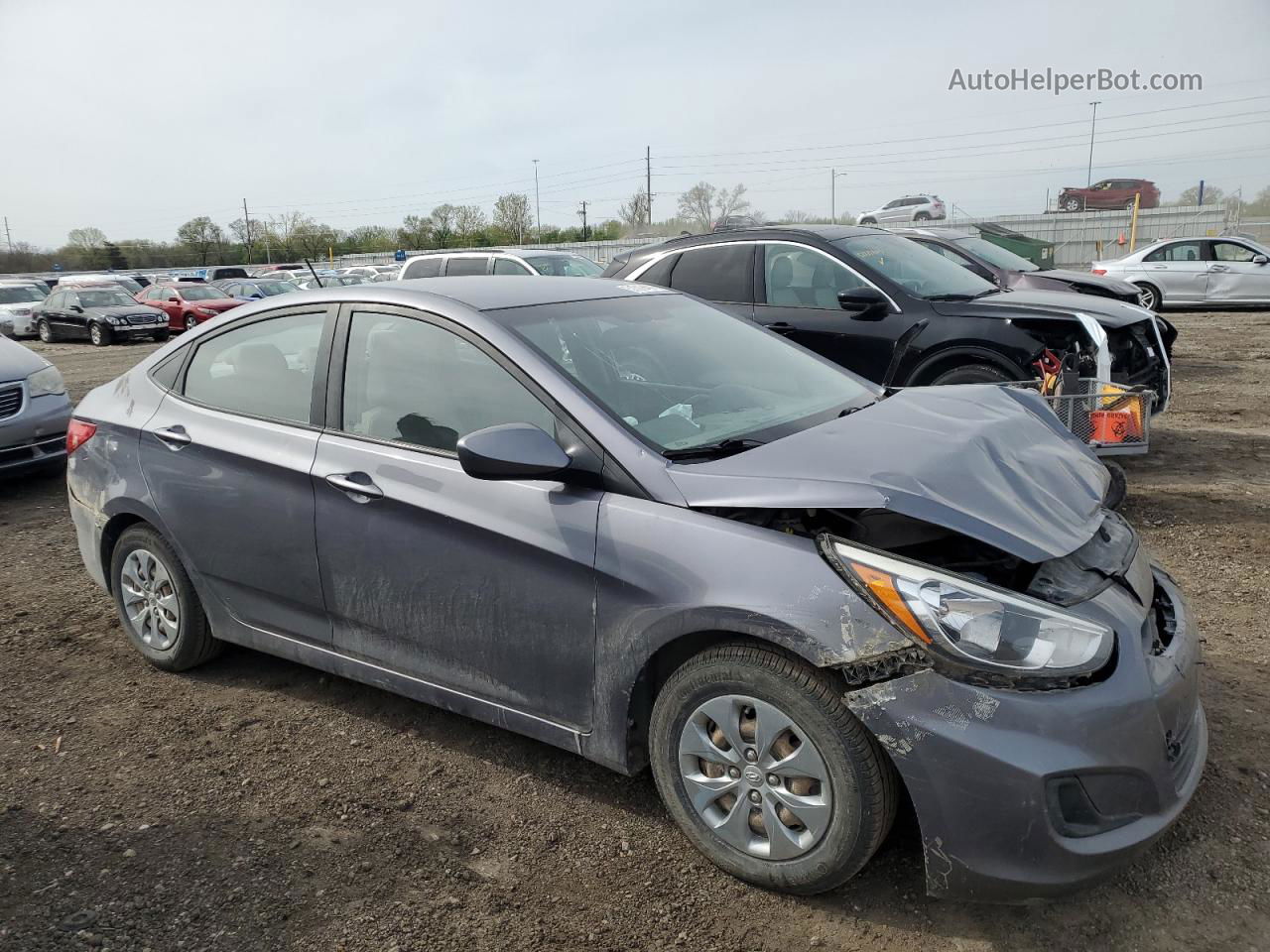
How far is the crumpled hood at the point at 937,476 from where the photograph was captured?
8.07ft

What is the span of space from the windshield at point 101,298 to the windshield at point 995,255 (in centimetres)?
2089

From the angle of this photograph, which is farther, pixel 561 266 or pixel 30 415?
pixel 561 266

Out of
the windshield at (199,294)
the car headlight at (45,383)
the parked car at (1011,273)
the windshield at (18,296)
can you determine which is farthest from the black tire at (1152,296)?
the windshield at (18,296)

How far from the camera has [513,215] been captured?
71.9m

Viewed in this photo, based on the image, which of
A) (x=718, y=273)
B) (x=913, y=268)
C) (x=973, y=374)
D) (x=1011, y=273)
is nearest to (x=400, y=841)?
(x=973, y=374)

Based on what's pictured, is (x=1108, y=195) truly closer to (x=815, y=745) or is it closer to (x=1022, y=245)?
(x=1022, y=245)

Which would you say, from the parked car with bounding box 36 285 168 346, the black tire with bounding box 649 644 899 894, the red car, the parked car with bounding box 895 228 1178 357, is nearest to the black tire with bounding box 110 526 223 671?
the black tire with bounding box 649 644 899 894

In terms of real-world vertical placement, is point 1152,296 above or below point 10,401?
below

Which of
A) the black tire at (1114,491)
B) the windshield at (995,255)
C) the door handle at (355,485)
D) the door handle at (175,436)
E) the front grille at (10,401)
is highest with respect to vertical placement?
the windshield at (995,255)

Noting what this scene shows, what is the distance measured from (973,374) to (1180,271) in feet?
48.2

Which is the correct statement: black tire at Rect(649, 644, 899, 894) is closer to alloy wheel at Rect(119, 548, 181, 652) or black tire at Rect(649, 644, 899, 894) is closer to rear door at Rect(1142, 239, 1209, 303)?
alloy wheel at Rect(119, 548, 181, 652)

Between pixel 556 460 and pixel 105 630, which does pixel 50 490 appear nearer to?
pixel 105 630

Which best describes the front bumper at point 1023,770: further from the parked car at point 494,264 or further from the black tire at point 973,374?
the parked car at point 494,264

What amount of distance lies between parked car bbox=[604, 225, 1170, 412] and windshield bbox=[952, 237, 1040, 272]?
484 centimetres
